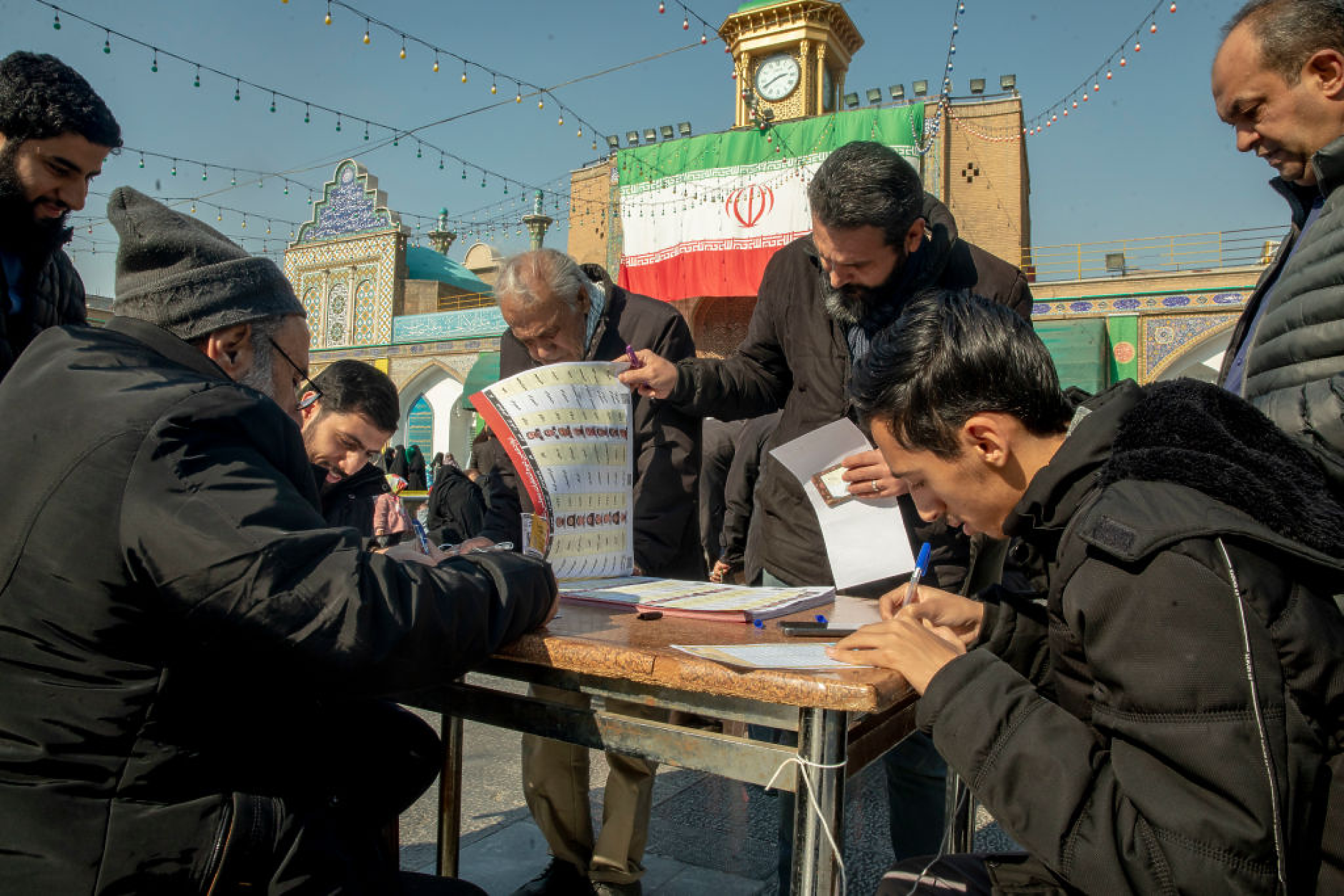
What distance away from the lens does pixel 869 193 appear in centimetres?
197

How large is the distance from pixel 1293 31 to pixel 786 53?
18.8 m

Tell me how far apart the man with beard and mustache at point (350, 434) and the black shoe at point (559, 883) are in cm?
116

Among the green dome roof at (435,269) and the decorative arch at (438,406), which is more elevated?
the green dome roof at (435,269)

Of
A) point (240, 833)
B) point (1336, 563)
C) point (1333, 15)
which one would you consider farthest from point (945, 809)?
point (1333, 15)

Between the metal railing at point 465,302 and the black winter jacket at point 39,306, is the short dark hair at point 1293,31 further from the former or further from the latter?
the metal railing at point 465,302

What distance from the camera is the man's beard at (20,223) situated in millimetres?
2273

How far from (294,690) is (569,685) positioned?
381mm

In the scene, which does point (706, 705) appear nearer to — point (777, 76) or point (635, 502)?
point (635, 502)

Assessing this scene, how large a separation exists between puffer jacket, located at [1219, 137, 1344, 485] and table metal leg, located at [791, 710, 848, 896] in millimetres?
944

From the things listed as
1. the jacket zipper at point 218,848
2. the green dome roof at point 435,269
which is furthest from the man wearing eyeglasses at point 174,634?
the green dome roof at point 435,269

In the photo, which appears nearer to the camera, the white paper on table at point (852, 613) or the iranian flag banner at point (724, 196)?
the white paper on table at point (852, 613)

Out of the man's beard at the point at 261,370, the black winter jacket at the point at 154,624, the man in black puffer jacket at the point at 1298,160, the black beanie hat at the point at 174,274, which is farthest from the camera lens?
the man in black puffer jacket at the point at 1298,160

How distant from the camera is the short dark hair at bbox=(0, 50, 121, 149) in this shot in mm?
2215

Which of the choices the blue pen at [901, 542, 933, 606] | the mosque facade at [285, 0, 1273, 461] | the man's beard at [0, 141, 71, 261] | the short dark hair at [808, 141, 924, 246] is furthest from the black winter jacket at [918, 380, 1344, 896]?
the mosque facade at [285, 0, 1273, 461]
